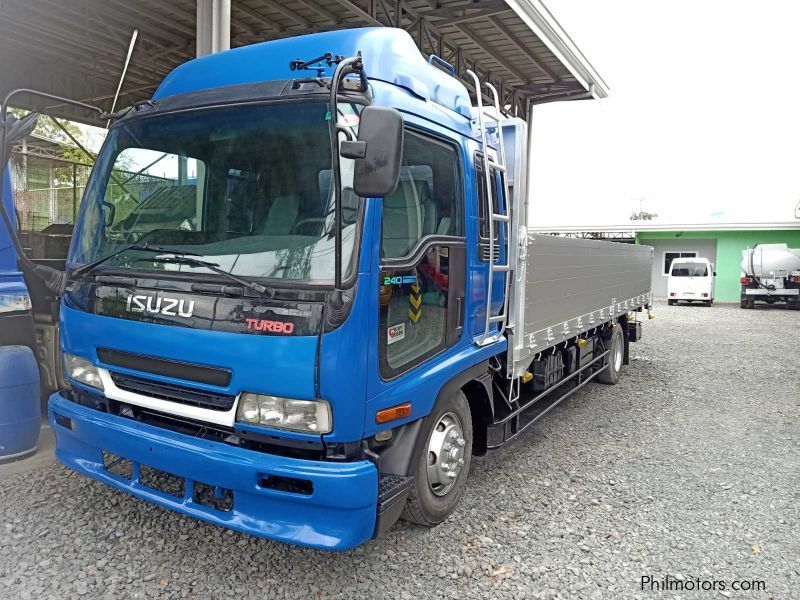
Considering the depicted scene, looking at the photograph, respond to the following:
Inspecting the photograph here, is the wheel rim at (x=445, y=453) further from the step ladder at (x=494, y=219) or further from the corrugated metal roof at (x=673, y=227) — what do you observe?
the corrugated metal roof at (x=673, y=227)

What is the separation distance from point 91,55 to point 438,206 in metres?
10.2

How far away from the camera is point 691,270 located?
74.3 feet

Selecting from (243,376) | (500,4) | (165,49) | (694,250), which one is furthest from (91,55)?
(694,250)

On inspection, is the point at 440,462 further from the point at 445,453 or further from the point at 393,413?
the point at 393,413

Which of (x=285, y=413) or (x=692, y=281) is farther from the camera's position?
(x=692, y=281)

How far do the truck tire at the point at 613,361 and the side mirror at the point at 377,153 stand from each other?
19.5 feet

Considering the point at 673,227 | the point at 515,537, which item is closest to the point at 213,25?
the point at 515,537

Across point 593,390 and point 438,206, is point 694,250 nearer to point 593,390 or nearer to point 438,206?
point 593,390

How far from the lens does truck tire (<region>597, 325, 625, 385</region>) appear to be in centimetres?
754

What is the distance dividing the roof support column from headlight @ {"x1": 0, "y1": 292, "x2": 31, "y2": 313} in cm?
284

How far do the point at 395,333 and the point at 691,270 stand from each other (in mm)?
23109

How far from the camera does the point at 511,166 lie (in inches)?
162

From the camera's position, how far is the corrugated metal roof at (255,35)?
848 cm

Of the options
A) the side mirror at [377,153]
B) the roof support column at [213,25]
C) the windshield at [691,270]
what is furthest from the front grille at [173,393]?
the windshield at [691,270]
